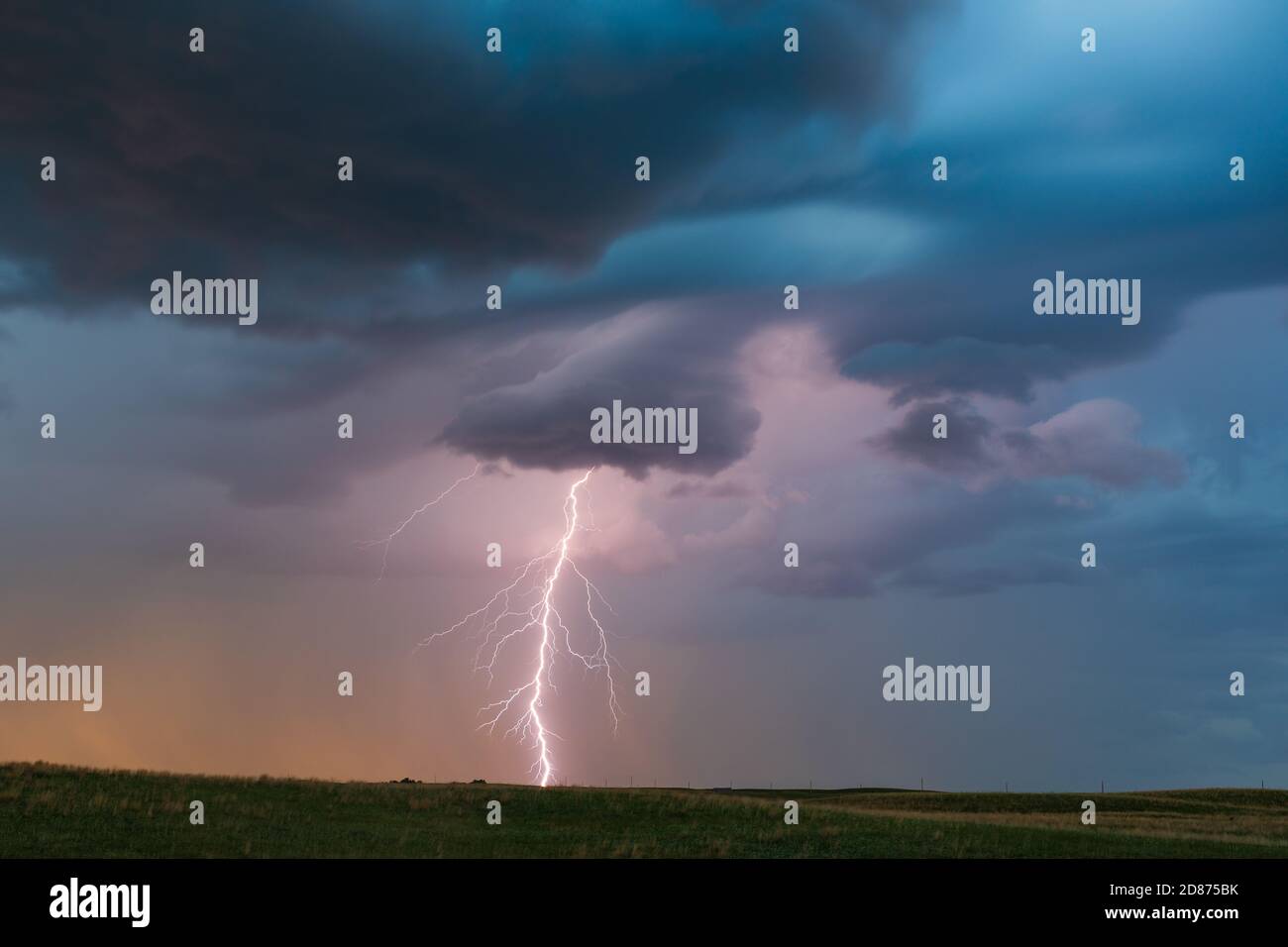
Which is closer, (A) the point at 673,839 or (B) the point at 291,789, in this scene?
(A) the point at 673,839

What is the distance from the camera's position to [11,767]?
38.4m

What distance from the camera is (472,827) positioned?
33875mm

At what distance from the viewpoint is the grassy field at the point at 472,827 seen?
30125 millimetres

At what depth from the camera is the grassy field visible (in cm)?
3012

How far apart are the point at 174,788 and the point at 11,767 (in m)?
5.46
